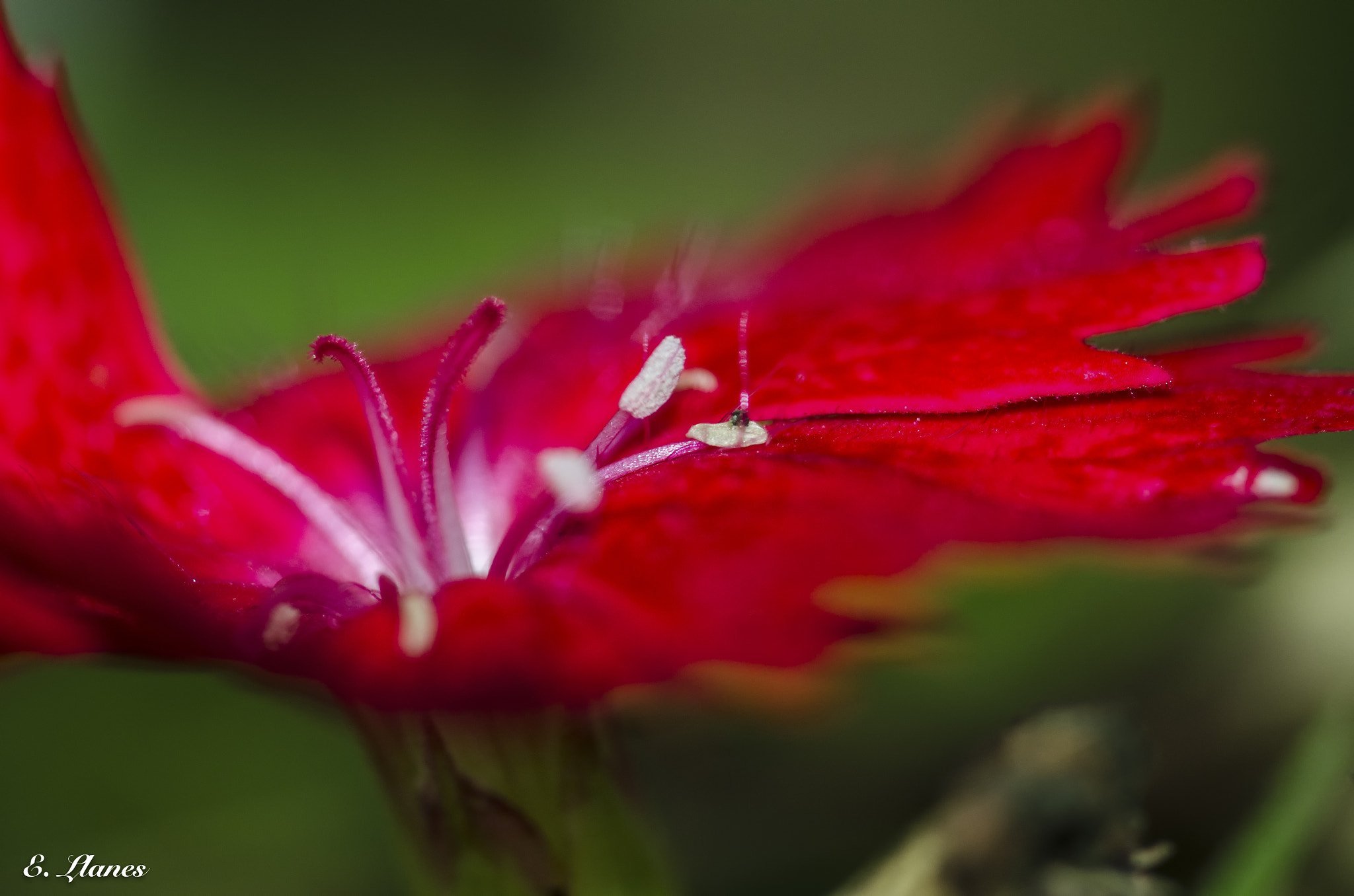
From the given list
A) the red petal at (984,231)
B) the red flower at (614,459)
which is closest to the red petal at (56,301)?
the red flower at (614,459)

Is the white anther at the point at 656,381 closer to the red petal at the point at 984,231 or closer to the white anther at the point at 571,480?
the white anther at the point at 571,480

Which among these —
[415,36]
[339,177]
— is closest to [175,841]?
[339,177]
